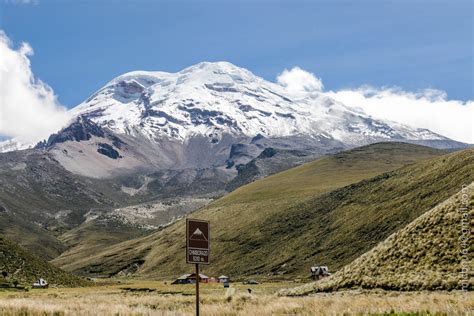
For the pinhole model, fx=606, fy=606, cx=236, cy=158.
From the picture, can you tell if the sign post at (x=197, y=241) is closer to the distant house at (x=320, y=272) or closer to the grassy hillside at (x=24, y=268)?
the grassy hillside at (x=24, y=268)

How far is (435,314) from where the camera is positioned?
26.3 metres

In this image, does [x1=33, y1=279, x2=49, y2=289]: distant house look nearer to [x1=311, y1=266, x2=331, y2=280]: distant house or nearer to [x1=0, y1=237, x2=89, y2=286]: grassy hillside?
[x1=0, y1=237, x2=89, y2=286]: grassy hillside

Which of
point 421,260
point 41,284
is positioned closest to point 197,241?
point 421,260

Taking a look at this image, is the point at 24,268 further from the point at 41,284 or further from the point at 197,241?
the point at 197,241

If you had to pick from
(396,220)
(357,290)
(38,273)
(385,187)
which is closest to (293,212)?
(385,187)

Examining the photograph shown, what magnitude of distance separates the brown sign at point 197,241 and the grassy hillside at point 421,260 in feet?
80.3

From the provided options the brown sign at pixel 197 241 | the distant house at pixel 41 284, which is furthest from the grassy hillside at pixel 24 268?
the brown sign at pixel 197 241

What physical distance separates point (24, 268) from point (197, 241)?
292 ft

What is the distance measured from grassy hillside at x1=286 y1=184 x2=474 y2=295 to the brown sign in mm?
24466

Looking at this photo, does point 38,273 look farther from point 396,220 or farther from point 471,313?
point 471,313

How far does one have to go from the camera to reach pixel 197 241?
24906 millimetres

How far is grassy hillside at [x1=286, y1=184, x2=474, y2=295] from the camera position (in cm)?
4600

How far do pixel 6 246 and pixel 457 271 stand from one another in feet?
276

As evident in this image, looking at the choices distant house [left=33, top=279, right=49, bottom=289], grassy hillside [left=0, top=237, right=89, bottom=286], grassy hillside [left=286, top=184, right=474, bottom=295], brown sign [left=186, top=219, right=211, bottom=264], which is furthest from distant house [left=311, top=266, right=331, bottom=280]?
brown sign [left=186, top=219, right=211, bottom=264]
